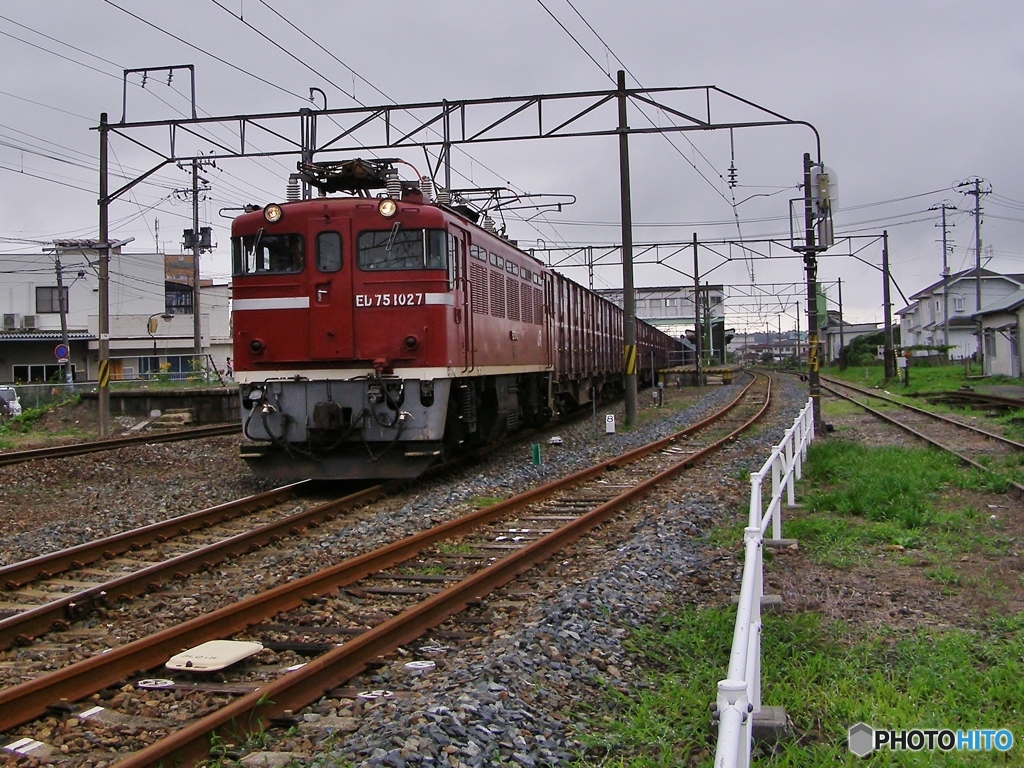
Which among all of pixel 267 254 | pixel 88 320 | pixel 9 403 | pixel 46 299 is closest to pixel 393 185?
pixel 267 254

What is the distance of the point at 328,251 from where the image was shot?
40.9ft

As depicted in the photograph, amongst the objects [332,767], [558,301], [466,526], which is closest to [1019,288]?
[558,301]

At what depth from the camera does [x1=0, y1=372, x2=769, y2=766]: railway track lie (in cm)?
465

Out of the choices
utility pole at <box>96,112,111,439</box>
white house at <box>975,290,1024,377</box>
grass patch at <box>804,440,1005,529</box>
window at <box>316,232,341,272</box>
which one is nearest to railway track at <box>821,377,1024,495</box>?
grass patch at <box>804,440,1005,529</box>

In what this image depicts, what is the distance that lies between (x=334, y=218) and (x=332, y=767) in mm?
9249

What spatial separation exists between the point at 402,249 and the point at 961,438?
38.4ft

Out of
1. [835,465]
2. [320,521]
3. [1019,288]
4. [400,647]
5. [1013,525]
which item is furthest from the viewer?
[1019,288]

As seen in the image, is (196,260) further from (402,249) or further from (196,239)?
(402,249)

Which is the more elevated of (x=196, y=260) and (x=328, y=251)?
(x=196, y=260)

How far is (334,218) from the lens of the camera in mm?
12406

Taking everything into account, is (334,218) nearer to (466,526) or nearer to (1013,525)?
(466,526)

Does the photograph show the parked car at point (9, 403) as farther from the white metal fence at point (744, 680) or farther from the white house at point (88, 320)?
the white metal fence at point (744, 680)

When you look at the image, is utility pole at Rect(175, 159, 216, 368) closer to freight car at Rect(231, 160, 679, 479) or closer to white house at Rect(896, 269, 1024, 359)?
freight car at Rect(231, 160, 679, 479)

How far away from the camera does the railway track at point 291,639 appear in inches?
183
